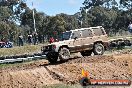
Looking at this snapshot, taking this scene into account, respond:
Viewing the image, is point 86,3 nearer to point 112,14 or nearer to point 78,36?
point 112,14

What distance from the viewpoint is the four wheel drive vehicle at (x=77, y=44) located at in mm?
21750

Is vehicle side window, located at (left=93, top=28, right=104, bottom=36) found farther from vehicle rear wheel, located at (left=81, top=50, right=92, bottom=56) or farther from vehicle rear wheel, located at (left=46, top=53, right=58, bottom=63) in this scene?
vehicle rear wheel, located at (left=46, top=53, right=58, bottom=63)

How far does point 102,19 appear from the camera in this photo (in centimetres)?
10288

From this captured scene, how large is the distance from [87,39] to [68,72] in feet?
14.9

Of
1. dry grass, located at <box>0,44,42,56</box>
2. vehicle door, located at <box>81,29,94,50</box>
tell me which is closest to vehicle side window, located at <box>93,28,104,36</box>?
vehicle door, located at <box>81,29,94,50</box>

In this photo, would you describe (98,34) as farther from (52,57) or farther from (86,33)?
(52,57)

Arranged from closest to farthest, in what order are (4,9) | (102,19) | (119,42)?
1. (119,42)
2. (4,9)
3. (102,19)

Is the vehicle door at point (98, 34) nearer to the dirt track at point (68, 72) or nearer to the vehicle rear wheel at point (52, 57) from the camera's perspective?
the dirt track at point (68, 72)

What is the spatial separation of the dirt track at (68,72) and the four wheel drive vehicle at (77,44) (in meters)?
0.91

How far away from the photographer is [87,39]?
76.5ft

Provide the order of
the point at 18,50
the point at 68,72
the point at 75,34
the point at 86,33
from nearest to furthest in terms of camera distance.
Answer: the point at 68,72 < the point at 75,34 < the point at 86,33 < the point at 18,50

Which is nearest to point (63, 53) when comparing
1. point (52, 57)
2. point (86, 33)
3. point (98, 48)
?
point (52, 57)

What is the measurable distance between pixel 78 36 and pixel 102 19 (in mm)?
80924

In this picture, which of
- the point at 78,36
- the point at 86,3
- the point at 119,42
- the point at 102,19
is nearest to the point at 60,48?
the point at 78,36
